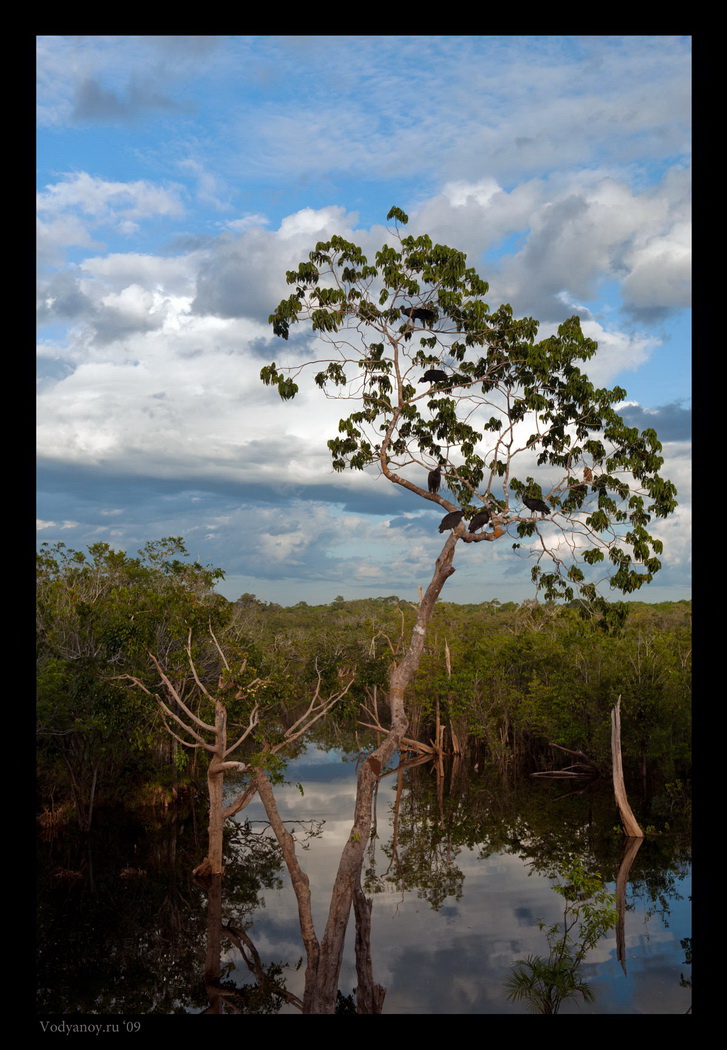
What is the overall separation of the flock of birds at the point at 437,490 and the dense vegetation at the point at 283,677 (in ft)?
7.56

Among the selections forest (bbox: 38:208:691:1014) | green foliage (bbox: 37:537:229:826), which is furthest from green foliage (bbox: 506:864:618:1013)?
green foliage (bbox: 37:537:229:826)

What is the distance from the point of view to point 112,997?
14484 millimetres

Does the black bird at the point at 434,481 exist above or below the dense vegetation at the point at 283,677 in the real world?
above

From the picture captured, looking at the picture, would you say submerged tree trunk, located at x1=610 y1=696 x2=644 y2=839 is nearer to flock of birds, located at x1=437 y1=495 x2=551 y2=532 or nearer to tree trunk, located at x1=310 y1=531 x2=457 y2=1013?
flock of birds, located at x1=437 y1=495 x2=551 y2=532

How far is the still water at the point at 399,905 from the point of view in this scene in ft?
49.1

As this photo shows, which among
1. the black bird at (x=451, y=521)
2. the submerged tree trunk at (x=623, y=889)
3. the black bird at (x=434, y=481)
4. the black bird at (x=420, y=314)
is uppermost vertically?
the black bird at (x=420, y=314)

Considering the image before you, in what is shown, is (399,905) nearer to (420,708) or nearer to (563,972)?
(563,972)

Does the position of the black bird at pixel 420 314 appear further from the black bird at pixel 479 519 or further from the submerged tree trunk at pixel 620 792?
the submerged tree trunk at pixel 620 792

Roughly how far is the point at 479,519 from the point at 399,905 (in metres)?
11.7

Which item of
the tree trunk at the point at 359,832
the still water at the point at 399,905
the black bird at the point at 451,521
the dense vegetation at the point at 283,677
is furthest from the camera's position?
the dense vegetation at the point at 283,677

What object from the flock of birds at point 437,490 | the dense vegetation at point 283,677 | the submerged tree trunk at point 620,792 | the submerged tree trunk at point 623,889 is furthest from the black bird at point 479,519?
the submerged tree trunk at point 620,792

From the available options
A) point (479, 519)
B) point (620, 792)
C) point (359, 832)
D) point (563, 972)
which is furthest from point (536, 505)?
point (620, 792)
